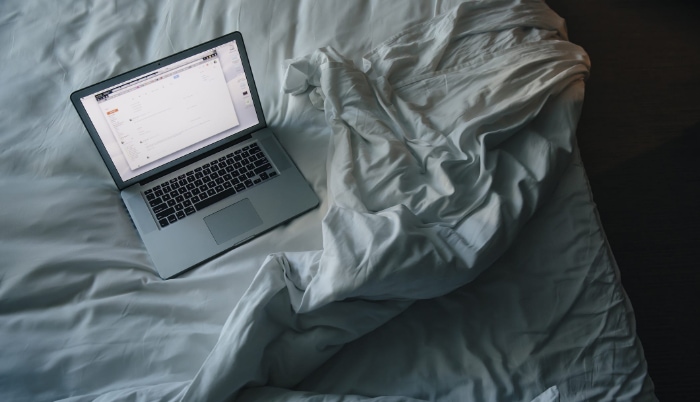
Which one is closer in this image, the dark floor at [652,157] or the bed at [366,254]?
the bed at [366,254]

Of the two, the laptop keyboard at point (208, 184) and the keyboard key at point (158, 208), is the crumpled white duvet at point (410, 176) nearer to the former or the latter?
the laptop keyboard at point (208, 184)

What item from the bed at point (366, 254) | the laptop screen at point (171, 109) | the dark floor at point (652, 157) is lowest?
the dark floor at point (652, 157)

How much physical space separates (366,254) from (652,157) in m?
1.18

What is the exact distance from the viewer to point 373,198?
90cm

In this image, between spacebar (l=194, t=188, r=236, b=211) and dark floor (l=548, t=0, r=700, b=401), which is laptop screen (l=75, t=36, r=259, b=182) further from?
dark floor (l=548, t=0, r=700, b=401)

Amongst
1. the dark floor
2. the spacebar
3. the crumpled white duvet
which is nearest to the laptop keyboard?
the spacebar

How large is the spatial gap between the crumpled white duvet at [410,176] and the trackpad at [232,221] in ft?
0.47

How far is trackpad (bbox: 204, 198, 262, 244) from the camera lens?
961 millimetres

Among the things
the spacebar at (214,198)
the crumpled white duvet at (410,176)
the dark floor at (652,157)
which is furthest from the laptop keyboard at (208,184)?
the dark floor at (652,157)

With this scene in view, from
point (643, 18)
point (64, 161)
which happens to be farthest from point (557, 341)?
point (643, 18)

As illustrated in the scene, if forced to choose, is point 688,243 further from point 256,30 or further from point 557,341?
point 256,30

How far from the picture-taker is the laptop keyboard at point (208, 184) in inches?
39.1

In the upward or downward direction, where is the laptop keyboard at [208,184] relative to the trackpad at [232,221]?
upward

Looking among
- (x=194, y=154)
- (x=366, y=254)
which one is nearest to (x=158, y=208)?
(x=194, y=154)
